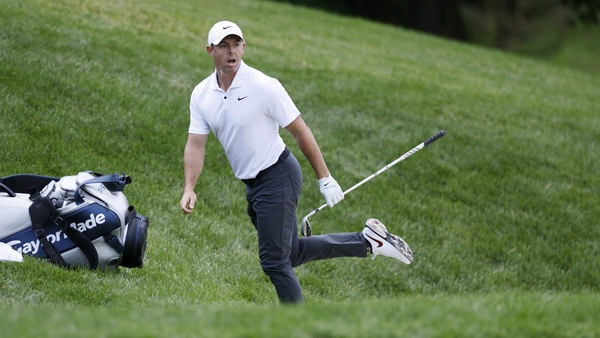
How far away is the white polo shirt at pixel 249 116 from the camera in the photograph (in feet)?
19.7

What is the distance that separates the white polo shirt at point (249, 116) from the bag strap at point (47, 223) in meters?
1.42

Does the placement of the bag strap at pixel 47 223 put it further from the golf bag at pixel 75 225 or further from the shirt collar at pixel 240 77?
the shirt collar at pixel 240 77

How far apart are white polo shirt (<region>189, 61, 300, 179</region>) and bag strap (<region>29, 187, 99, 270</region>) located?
4.67ft

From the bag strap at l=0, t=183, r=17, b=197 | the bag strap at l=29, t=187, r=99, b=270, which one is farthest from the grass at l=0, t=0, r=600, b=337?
the bag strap at l=0, t=183, r=17, b=197

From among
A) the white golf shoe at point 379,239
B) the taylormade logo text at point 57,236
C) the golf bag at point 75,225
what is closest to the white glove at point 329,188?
the white golf shoe at point 379,239

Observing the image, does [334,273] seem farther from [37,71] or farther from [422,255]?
[37,71]

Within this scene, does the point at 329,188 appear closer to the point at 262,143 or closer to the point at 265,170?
the point at 265,170

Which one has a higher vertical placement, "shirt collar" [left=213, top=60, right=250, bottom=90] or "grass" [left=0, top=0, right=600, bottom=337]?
"shirt collar" [left=213, top=60, right=250, bottom=90]

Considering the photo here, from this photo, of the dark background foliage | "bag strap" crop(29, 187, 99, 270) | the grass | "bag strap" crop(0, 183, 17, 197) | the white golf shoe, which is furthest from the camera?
the dark background foliage

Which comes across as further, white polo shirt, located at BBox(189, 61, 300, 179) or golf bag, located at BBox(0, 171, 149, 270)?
golf bag, located at BBox(0, 171, 149, 270)

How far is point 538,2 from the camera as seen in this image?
125 feet

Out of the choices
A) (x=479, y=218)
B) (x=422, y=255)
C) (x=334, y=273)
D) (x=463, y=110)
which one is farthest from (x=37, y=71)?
(x=463, y=110)

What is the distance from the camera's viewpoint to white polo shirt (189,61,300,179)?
600 cm

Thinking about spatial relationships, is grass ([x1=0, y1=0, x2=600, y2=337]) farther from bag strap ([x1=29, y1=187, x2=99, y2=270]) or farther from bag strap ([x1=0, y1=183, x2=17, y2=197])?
bag strap ([x1=0, y1=183, x2=17, y2=197])
